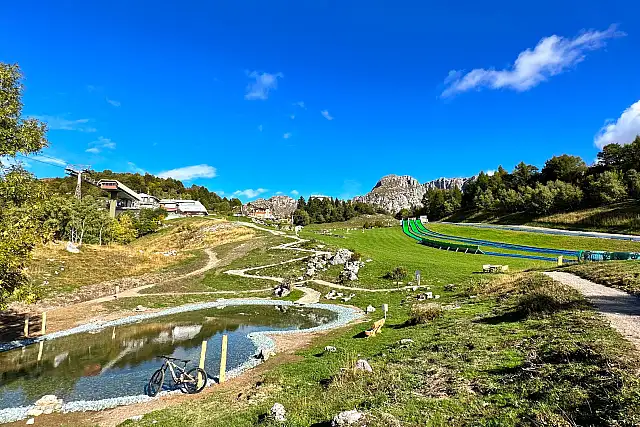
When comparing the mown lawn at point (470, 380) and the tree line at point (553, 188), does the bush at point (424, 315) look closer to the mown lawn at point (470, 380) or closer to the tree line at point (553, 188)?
the mown lawn at point (470, 380)

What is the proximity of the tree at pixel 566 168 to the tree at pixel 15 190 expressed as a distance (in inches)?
5730

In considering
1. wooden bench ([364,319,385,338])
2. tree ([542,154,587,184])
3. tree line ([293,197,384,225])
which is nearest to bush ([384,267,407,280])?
wooden bench ([364,319,385,338])

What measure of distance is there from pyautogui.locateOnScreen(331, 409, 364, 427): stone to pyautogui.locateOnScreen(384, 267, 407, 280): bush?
118 feet

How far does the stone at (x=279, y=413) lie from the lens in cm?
1279

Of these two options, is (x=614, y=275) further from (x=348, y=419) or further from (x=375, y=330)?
(x=348, y=419)

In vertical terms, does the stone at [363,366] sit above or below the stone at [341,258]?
below

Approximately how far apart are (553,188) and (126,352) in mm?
121881

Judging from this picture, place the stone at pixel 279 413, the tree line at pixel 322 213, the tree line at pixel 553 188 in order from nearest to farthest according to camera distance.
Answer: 1. the stone at pixel 279 413
2. the tree line at pixel 553 188
3. the tree line at pixel 322 213

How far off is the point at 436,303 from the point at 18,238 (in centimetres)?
3130

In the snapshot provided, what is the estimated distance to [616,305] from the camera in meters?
20.1

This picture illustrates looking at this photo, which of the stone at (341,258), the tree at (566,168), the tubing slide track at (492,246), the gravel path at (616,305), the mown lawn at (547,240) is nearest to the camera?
the gravel path at (616,305)

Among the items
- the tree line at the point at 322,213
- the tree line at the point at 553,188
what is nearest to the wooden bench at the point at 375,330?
the tree line at the point at 553,188

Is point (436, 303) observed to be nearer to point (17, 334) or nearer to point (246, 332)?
point (246, 332)

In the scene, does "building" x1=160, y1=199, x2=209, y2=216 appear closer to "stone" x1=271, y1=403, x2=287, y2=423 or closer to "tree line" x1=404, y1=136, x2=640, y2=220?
"tree line" x1=404, y1=136, x2=640, y2=220
